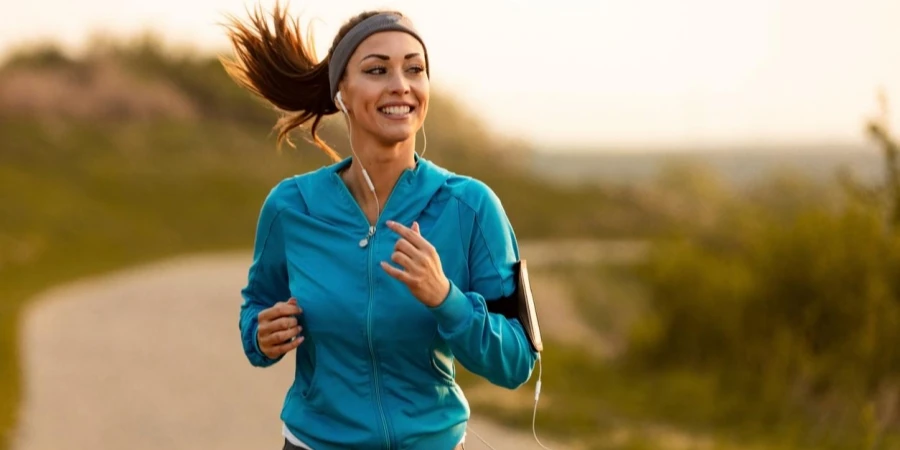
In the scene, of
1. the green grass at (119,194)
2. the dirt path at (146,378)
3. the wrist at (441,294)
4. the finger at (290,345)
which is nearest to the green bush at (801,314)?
the dirt path at (146,378)

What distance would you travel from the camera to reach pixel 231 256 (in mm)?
24188

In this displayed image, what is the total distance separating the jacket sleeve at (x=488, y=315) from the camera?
2664 millimetres

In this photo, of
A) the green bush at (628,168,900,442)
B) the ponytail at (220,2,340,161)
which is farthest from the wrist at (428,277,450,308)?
the green bush at (628,168,900,442)

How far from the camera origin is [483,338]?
272cm

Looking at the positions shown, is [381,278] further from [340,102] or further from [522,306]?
[340,102]

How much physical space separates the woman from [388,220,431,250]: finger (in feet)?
0.04

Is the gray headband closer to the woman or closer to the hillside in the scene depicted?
the woman

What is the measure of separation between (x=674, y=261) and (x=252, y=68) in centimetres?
1015

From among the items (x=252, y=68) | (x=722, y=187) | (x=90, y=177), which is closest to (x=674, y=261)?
(x=252, y=68)

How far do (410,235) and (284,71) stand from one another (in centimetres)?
95

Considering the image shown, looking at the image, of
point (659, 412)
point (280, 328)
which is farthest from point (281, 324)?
point (659, 412)

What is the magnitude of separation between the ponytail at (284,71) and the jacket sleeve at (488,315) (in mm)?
684

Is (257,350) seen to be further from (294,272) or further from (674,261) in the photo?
(674,261)

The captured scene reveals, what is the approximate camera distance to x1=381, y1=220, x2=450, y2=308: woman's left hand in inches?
102
